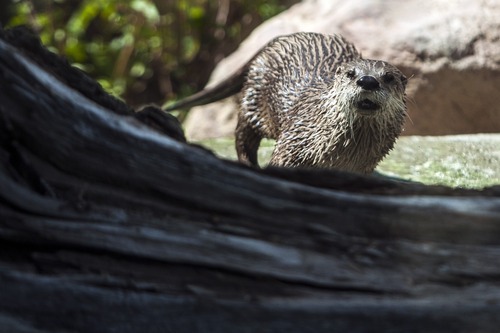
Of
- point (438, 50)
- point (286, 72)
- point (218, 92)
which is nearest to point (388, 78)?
point (286, 72)

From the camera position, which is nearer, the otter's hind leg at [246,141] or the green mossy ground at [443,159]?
the green mossy ground at [443,159]

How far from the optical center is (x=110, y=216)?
6.02 ft

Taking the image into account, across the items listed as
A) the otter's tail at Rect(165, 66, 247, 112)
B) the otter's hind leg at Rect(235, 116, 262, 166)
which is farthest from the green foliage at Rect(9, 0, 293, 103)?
the otter's hind leg at Rect(235, 116, 262, 166)

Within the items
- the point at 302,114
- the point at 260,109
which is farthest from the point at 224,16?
the point at 302,114

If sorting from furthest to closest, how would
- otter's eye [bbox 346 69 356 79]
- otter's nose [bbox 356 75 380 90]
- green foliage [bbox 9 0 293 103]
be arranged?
green foliage [bbox 9 0 293 103], otter's eye [bbox 346 69 356 79], otter's nose [bbox 356 75 380 90]

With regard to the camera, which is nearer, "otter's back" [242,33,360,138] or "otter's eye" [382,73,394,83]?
"otter's eye" [382,73,394,83]

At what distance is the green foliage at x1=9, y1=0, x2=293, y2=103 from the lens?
683 cm

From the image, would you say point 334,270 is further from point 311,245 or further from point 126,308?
point 126,308

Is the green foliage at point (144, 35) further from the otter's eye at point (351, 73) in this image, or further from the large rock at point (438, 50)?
the otter's eye at point (351, 73)

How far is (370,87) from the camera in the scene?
3143mm

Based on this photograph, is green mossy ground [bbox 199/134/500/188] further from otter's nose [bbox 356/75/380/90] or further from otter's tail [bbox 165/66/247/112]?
otter's nose [bbox 356/75/380/90]

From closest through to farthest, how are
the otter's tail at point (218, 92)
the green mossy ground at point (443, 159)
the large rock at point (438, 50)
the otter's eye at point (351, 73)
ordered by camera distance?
1. the otter's eye at point (351, 73)
2. the green mossy ground at point (443, 159)
3. the otter's tail at point (218, 92)
4. the large rock at point (438, 50)

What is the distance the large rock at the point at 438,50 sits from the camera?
5.18 meters

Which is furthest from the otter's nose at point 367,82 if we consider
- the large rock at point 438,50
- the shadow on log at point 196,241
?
the large rock at point 438,50
